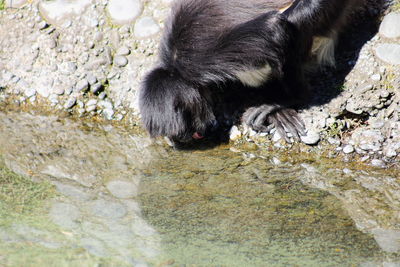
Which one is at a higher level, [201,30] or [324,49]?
[201,30]

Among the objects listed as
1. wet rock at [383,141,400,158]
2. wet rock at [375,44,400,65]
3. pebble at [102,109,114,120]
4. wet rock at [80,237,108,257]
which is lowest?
pebble at [102,109,114,120]

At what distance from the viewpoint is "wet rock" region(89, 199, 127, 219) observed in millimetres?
3383

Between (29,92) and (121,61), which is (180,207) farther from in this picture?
(29,92)

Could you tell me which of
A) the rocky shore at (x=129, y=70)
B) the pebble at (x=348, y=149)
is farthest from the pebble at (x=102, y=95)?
the pebble at (x=348, y=149)

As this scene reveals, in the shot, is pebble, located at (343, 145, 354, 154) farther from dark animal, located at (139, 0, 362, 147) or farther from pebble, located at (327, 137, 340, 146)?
dark animal, located at (139, 0, 362, 147)

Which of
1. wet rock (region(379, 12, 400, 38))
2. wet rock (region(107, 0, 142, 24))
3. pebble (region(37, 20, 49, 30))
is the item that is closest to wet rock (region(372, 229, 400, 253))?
wet rock (region(379, 12, 400, 38))

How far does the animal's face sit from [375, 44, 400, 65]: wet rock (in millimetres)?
1597

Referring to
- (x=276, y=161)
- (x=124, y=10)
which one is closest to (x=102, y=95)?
(x=124, y=10)

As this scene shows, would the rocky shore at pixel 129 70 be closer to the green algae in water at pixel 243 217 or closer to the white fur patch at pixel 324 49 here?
the white fur patch at pixel 324 49

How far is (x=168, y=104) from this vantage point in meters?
4.21

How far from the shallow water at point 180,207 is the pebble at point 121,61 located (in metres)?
0.66

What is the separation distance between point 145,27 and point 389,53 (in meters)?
2.28

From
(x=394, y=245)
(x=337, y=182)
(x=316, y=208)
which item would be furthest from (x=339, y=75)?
(x=394, y=245)

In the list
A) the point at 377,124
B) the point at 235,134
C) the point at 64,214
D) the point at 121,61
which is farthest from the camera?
the point at 121,61
